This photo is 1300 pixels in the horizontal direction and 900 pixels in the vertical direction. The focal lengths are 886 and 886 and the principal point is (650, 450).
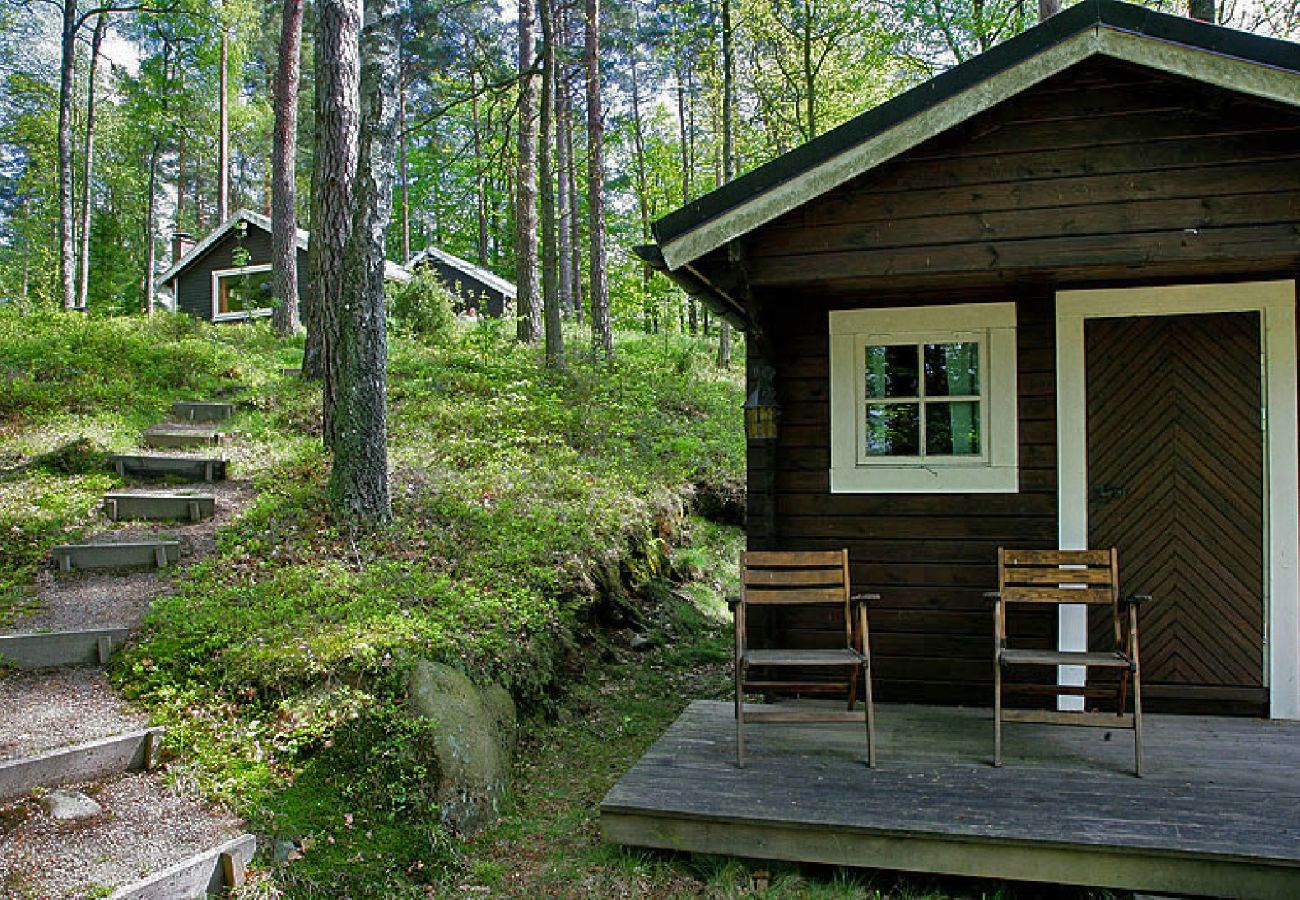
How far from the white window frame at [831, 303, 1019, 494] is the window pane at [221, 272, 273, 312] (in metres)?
17.7

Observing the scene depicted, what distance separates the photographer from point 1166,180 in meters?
4.16

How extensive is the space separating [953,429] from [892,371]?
20.0 inches

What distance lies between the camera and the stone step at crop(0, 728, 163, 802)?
358 centimetres

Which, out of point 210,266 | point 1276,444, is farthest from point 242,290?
point 1276,444

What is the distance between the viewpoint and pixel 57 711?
168 inches

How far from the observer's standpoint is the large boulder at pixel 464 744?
4.28 meters

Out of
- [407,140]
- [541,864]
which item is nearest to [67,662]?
[541,864]

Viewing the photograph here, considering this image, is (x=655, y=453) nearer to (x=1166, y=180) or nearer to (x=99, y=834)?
(x=1166, y=180)

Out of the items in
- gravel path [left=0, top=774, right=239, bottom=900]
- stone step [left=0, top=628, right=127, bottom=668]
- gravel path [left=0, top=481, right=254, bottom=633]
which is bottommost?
gravel path [left=0, top=774, right=239, bottom=900]

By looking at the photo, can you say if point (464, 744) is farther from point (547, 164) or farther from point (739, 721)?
point (547, 164)

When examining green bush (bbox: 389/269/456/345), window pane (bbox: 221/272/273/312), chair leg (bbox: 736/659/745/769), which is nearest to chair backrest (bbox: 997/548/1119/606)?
chair leg (bbox: 736/659/745/769)

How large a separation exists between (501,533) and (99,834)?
364 cm

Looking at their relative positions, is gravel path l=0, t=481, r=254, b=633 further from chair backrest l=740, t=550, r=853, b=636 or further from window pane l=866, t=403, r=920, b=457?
window pane l=866, t=403, r=920, b=457

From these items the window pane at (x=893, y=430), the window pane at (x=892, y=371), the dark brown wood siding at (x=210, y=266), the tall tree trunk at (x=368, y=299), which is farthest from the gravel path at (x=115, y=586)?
the dark brown wood siding at (x=210, y=266)
